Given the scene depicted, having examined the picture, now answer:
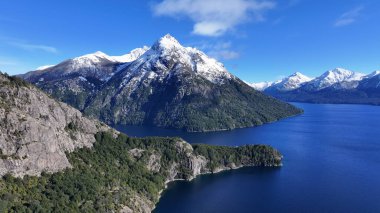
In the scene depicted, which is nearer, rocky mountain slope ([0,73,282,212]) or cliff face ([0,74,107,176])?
rocky mountain slope ([0,73,282,212])

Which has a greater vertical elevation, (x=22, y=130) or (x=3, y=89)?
(x=3, y=89)

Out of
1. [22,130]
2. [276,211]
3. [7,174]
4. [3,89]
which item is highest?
[3,89]

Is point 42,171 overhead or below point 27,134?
below

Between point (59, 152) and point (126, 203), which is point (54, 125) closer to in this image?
point (59, 152)

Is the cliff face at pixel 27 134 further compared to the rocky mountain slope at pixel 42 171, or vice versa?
the cliff face at pixel 27 134

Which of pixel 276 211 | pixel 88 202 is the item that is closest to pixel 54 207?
pixel 88 202

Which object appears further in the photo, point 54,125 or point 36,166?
point 54,125

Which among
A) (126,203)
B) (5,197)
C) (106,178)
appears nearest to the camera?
(5,197)

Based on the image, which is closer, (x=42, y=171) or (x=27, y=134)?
(x=42, y=171)
